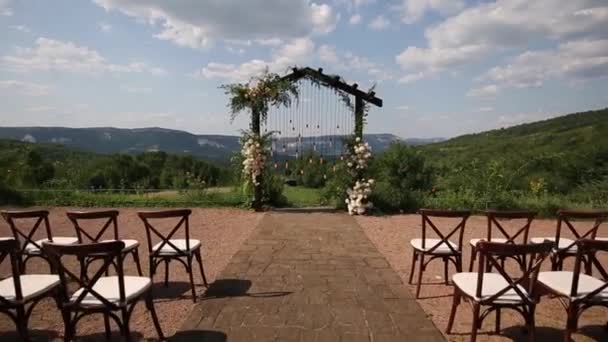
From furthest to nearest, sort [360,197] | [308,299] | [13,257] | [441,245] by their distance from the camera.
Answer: [360,197] < [441,245] < [308,299] < [13,257]

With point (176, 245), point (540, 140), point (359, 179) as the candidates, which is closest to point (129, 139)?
point (540, 140)

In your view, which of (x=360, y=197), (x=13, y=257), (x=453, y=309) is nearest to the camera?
(x=13, y=257)

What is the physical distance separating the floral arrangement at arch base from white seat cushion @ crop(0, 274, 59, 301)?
677cm

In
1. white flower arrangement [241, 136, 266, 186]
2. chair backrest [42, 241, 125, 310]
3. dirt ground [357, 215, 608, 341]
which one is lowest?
dirt ground [357, 215, 608, 341]

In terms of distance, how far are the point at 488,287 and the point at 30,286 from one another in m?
3.53

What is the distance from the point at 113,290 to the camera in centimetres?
305

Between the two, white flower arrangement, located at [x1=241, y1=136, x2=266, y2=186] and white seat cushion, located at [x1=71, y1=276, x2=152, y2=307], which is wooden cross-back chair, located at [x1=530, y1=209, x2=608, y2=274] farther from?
white flower arrangement, located at [x1=241, y1=136, x2=266, y2=186]

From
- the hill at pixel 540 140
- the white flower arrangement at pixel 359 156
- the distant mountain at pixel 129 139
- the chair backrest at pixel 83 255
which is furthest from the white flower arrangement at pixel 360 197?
the distant mountain at pixel 129 139

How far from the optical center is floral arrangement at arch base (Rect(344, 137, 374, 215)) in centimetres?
927

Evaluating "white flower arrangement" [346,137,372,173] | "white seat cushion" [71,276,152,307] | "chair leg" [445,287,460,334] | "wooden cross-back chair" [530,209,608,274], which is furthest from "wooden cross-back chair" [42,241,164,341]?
"white flower arrangement" [346,137,372,173]

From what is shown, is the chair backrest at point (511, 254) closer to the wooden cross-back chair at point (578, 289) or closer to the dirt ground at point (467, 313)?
the wooden cross-back chair at point (578, 289)

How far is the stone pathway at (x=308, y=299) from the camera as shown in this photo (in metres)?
3.35

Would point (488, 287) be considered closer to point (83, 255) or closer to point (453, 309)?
point (453, 309)

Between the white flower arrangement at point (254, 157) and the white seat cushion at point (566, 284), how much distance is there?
267 inches
